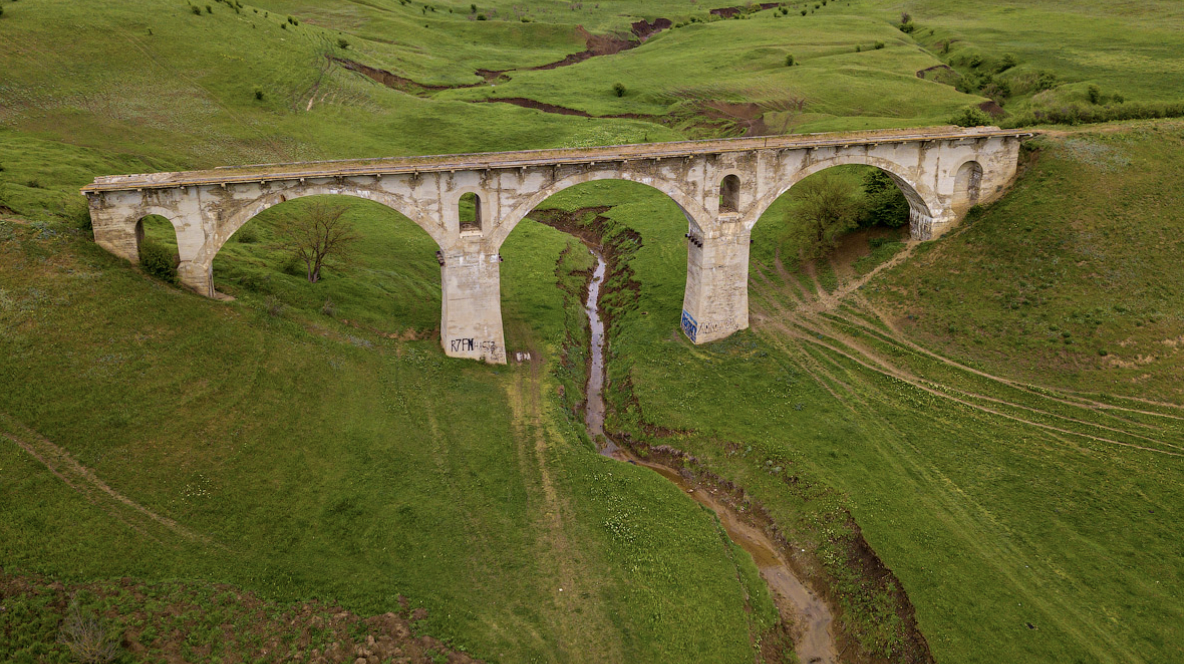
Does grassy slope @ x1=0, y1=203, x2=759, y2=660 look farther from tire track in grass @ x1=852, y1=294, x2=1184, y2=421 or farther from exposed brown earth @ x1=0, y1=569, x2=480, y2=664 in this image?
tire track in grass @ x1=852, y1=294, x2=1184, y2=421

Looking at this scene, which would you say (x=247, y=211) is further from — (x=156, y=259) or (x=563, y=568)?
(x=563, y=568)

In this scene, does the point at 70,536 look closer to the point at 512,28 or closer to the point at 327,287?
the point at 327,287

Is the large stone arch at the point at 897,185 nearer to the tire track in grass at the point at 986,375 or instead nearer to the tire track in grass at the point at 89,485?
the tire track in grass at the point at 986,375

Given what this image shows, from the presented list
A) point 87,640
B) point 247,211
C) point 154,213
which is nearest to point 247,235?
point 247,211

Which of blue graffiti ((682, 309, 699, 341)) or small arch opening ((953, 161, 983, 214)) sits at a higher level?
small arch opening ((953, 161, 983, 214))

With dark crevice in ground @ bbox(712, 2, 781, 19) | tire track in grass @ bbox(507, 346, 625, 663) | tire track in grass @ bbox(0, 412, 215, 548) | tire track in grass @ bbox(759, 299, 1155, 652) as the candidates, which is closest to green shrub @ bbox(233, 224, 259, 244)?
tire track in grass @ bbox(0, 412, 215, 548)

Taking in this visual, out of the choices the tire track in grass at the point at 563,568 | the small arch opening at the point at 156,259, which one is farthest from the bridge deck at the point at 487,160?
the tire track in grass at the point at 563,568
